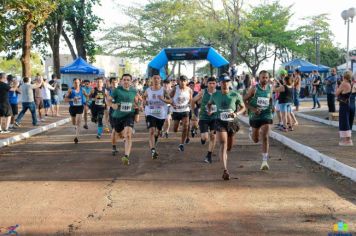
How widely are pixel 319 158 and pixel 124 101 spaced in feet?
13.8

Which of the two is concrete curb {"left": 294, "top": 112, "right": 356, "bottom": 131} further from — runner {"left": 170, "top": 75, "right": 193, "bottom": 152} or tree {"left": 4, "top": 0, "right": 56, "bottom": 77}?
tree {"left": 4, "top": 0, "right": 56, "bottom": 77}

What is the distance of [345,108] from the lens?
11898mm

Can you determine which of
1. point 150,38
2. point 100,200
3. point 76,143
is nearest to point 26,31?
point 76,143

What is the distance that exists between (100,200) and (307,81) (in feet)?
107

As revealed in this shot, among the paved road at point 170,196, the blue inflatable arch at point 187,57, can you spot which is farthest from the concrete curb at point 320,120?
the paved road at point 170,196

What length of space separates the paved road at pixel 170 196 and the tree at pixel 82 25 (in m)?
25.3

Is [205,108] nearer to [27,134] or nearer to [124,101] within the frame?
[124,101]

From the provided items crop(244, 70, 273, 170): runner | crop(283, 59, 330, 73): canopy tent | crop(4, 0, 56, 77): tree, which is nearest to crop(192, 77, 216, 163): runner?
crop(244, 70, 273, 170): runner

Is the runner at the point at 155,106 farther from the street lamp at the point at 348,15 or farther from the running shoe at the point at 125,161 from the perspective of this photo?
the street lamp at the point at 348,15

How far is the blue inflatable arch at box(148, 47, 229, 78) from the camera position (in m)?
20.2

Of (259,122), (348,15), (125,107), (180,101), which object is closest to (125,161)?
(125,107)

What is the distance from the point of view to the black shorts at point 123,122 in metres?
10.4

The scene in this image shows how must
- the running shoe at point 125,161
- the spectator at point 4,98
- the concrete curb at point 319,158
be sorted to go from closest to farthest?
the concrete curb at point 319,158
the running shoe at point 125,161
the spectator at point 4,98

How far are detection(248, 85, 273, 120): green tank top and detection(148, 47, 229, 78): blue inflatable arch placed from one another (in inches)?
419
